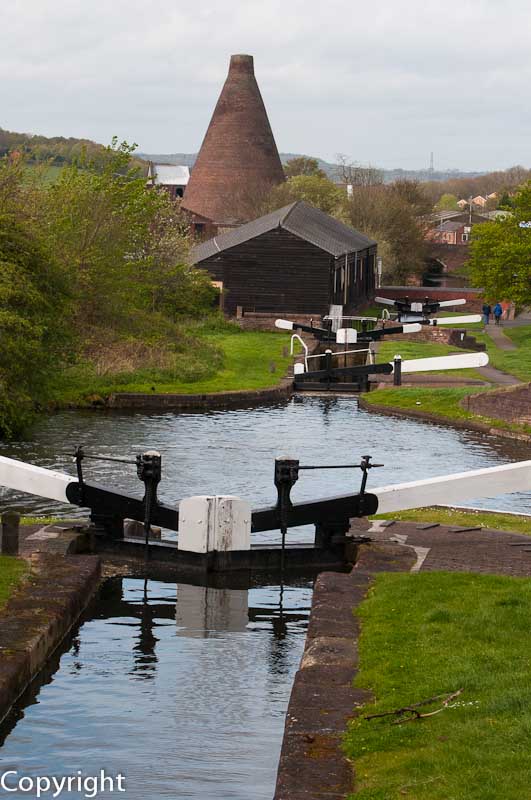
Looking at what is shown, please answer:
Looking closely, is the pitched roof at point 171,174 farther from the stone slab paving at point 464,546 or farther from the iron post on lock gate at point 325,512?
the iron post on lock gate at point 325,512

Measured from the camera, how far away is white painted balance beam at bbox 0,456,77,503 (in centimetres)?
1567

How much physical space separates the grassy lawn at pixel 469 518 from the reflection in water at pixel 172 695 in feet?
12.8

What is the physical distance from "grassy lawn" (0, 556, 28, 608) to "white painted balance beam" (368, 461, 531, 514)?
436 cm

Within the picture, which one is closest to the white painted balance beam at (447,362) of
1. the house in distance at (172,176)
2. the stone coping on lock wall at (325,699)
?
the stone coping on lock wall at (325,699)

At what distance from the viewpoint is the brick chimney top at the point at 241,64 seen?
9562cm

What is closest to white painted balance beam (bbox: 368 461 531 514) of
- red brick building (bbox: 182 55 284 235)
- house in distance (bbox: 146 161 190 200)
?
red brick building (bbox: 182 55 284 235)

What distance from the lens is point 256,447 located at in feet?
97.5

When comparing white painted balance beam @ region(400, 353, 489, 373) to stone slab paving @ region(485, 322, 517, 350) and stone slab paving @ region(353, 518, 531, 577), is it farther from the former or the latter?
stone slab paving @ region(353, 518, 531, 577)

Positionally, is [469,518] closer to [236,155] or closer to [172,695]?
[172,695]

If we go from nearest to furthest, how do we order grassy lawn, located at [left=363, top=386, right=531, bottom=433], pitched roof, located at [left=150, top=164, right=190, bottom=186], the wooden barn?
grassy lawn, located at [left=363, top=386, right=531, bottom=433] < the wooden barn < pitched roof, located at [left=150, top=164, right=190, bottom=186]

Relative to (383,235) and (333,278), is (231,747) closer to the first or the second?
(333,278)

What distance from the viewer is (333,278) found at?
58094 millimetres

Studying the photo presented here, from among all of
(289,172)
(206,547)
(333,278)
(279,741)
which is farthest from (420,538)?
(289,172)

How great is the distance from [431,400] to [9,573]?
2479 cm
